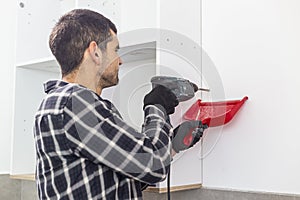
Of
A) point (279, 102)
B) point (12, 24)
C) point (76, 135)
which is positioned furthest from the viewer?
point (12, 24)

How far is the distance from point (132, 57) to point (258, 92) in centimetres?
49

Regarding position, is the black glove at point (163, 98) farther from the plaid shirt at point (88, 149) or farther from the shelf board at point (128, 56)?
the shelf board at point (128, 56)

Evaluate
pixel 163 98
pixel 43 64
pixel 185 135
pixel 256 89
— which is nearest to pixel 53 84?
pixel 163 98

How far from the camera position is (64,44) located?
853 mm

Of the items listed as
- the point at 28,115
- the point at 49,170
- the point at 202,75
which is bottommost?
the point at 49,170

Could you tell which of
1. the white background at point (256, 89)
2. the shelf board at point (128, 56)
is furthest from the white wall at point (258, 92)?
the shelf board at point (128, 56)

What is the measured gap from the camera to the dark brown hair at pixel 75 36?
33.4 inches

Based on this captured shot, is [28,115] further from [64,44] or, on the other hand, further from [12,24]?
[64,44]

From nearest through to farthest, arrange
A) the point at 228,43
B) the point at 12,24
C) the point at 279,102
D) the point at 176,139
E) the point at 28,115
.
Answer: the point at 176,139 → the point at 279,102 → the point at 228,43 → the point at 28,115 → the point at 12,24

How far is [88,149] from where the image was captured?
2.47 feet

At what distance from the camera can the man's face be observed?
35.3 inches

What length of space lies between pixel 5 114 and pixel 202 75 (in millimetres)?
999

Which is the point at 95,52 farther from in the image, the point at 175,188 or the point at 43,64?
the point at 43,64

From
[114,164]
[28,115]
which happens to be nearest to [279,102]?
[114,164]
